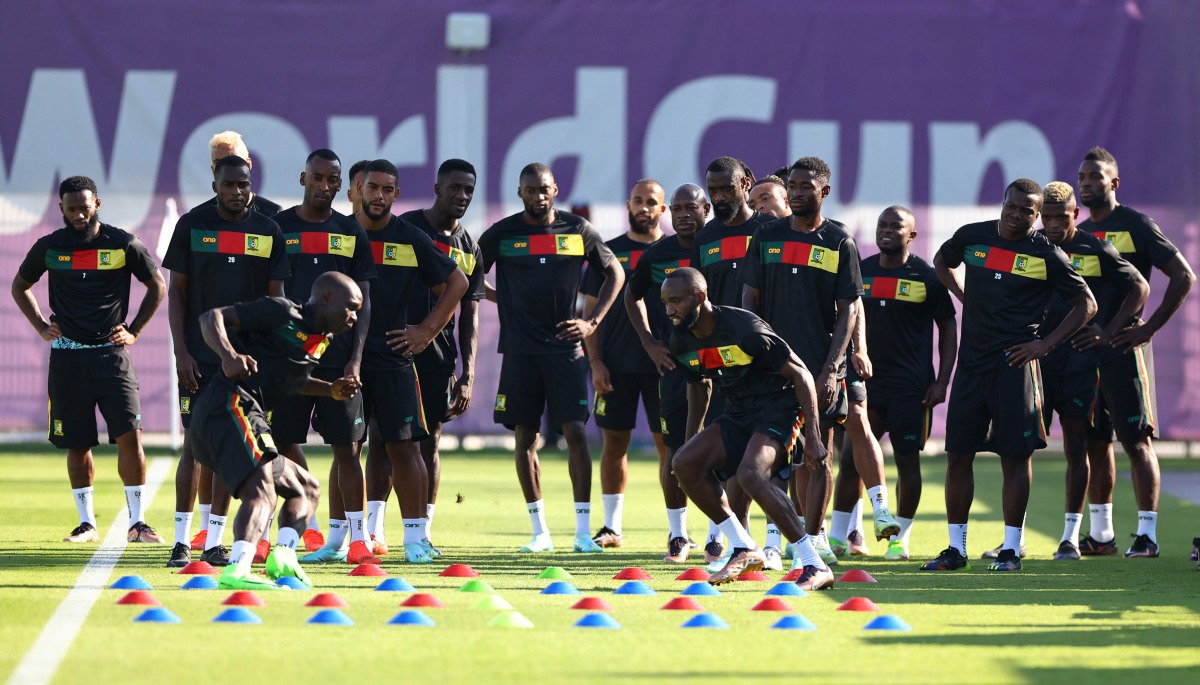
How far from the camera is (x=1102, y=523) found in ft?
39.1

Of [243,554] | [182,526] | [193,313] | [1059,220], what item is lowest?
[182,526]

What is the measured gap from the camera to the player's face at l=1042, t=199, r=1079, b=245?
37.1 ft

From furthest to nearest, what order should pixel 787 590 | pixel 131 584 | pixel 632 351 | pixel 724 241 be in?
pixel 632 351 < pixel 724 241 < pixel 787 590 < pixel 131 584

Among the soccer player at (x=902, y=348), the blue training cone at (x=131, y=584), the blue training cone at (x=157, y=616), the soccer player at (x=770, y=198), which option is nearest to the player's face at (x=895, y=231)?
the soccer player at (x=902, y=348)

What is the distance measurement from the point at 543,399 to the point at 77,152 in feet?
38.8

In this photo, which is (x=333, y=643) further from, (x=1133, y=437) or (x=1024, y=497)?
(x=1133, y=437)

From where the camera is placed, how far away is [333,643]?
694cm

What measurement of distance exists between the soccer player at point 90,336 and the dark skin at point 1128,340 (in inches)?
248

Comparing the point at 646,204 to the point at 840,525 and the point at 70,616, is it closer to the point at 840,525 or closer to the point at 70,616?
the point at 840,525

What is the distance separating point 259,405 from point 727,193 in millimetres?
3294

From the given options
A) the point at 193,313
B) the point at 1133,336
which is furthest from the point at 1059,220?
the point at 193,313

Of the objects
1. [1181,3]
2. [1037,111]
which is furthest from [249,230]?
[1181,3]

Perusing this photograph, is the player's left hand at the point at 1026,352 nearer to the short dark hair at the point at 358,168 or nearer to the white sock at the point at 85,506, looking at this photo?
the short dark hair at the point at 358,168

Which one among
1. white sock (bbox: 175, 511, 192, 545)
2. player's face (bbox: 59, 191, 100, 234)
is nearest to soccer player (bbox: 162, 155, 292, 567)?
white sock (bbox: 175, 511, 192, 545)
